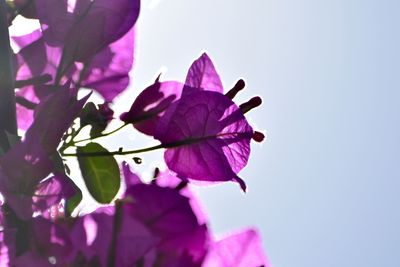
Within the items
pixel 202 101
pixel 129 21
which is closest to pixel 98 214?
pixel 202 101

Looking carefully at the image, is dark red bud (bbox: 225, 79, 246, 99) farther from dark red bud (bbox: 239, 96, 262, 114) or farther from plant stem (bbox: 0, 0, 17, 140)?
plant stem (bbox: 0, 0, 17, 140)

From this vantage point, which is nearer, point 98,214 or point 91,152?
point 98,214

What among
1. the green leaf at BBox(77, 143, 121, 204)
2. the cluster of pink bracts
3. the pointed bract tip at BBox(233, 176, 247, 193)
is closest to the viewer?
the cluster of pink bracts

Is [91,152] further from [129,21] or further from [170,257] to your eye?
[170,257]

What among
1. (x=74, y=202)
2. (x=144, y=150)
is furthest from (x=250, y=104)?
(x=74, y=202)

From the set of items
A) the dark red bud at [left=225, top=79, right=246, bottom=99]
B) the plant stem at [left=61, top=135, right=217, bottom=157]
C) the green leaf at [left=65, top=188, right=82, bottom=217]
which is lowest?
the green leaf at [left=65, top=188, right=82, bottom=217]

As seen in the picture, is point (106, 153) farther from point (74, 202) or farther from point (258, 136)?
point (258, 136)

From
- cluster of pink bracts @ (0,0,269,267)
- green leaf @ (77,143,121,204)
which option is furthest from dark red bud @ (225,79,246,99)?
green leaf @ (77,143,121,204)

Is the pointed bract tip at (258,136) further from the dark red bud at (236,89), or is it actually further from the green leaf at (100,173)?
the green leaf at (100,173)
